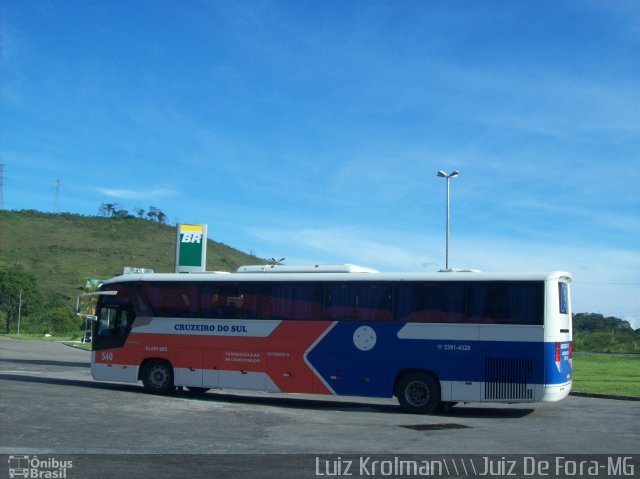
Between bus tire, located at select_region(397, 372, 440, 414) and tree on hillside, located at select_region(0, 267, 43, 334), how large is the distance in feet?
242

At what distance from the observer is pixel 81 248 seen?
11819 cm

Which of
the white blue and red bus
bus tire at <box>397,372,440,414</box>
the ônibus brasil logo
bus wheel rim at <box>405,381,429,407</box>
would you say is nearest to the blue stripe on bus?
the white blue and red bus

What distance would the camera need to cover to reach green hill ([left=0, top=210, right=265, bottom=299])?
105 m

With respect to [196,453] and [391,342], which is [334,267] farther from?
[196,453]

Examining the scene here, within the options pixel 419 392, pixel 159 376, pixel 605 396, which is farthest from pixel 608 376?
pixel 159 376

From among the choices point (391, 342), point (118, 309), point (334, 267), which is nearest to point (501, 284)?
point (391, 342)

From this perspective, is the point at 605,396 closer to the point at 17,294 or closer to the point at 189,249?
the point at 189,249

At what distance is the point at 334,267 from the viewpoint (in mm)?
18375

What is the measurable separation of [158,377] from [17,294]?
242 feet

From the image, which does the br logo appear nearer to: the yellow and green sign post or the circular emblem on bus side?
the yellow and green sign post

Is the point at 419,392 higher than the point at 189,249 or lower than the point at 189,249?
lower

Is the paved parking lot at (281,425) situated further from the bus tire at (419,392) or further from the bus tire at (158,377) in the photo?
the bus tire at (419,392)

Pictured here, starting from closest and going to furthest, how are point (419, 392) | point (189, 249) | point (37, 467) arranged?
1. point (37, 467)
2. point (419, 392)
3. point (189, 249)

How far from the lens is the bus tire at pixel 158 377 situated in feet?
64.0
